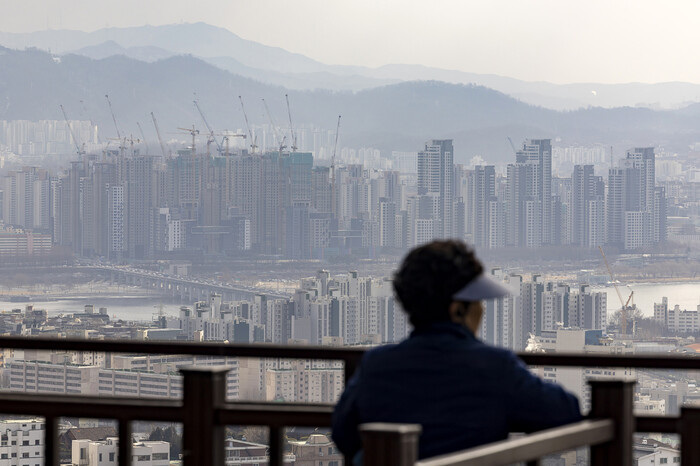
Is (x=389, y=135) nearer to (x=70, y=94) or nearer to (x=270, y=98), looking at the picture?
(x=270, y=98)

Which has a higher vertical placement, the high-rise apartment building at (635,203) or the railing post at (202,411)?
the high-rise apartment building at (635,203)

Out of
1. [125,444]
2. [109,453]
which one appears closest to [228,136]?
[109,453]

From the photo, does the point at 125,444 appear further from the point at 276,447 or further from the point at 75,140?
the point at 75,140

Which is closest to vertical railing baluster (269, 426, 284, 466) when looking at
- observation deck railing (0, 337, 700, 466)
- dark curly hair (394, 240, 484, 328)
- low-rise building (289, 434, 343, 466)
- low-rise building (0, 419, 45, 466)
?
observation deck railing (0, 337, 700, 466)

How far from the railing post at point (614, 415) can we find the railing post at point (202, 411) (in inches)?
23.4

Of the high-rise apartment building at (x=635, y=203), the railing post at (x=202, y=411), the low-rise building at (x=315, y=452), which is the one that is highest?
the high-rise apartment building at (x=635, y=203)

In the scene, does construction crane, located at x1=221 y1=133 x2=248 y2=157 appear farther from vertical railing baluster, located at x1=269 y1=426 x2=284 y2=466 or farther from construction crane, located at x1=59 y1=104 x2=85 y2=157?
vertical railing baluster, located at x1=269 y1=426 x2=284 y2=466

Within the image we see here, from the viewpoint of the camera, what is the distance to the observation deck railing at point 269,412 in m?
1.38

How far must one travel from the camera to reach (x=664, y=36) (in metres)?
77.5

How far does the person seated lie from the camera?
1462mm

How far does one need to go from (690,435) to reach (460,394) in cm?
31

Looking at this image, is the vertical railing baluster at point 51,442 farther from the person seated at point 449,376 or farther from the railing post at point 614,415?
the railing post at point 614,415

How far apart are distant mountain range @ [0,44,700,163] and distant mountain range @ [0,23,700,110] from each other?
4.24 feet

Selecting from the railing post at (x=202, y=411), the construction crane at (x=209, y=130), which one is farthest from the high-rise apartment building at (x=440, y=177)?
the railing post at (x=202, y=411)
